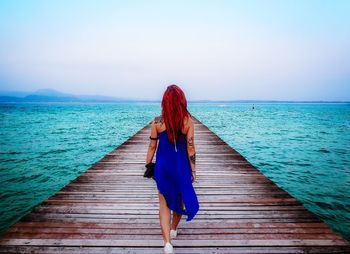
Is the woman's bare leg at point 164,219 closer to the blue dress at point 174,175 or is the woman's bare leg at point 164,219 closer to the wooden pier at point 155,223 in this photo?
the blue dress at point 174,175

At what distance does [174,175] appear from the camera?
102 inches

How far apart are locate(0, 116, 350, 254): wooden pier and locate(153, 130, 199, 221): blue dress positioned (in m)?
0.61

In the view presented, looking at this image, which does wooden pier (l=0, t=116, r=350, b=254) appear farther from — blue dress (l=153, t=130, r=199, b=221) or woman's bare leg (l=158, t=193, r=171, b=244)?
blue dress (l=153, t=130, r=199, b=221)

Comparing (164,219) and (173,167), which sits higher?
(173,167)

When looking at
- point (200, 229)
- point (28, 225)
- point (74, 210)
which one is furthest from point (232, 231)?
point (28, 225)

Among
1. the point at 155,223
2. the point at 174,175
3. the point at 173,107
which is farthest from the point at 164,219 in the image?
the point at 173,107

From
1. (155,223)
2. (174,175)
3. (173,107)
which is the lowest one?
(155,223)

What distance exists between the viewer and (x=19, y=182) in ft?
27.7

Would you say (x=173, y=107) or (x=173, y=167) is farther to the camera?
(x=173, y=167)

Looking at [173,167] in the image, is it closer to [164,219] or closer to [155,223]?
[164,219]

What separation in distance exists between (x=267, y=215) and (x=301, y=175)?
24.1 feet

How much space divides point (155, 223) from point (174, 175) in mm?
1118

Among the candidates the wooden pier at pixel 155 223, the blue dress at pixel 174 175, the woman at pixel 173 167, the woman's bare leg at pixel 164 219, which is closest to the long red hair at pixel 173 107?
the woman at pixel 173 167

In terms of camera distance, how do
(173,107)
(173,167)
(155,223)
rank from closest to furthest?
(173,107)
(173,167)
(155,223)
